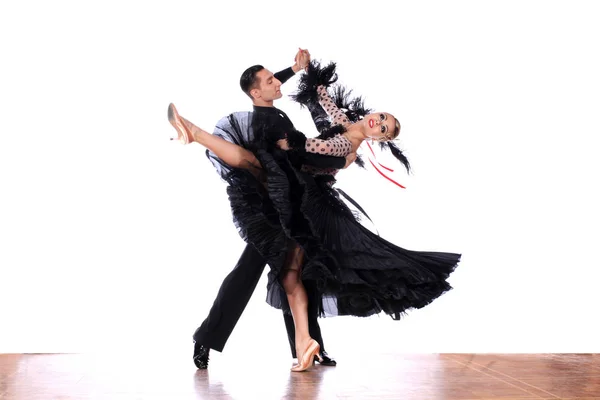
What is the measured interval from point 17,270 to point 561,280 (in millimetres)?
3126

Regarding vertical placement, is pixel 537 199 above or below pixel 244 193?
above

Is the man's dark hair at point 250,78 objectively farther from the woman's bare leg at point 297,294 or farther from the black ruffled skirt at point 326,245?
the woman's bare leg at point 297,294

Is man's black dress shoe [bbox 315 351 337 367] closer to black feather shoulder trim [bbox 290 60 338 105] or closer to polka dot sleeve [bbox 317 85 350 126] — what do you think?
polka dot sleeve [bbox 317 85 350 126]

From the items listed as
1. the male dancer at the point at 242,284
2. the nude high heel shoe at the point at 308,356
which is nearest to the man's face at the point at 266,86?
the male dancer at the point at 242,284

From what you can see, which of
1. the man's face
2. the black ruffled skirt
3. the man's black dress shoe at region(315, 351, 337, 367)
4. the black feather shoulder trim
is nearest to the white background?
the black feather shoulder trim

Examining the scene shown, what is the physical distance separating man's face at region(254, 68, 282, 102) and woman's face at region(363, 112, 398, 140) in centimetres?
45

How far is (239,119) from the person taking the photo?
339 centimetres

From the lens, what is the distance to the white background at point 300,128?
427 centimetres

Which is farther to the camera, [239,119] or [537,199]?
[537,199]

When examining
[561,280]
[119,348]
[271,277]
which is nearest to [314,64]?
[271,277]

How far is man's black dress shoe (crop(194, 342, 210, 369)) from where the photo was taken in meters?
3.53

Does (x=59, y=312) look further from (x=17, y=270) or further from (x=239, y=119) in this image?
(x=239, y=119)

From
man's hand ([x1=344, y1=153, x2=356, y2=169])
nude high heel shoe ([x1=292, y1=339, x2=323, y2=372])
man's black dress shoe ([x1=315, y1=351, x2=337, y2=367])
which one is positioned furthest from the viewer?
man's black dress shoe ([x1=315, y1=351, x2=337, y2=367])

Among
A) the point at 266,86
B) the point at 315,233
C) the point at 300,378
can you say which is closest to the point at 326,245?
the point at 315,233
